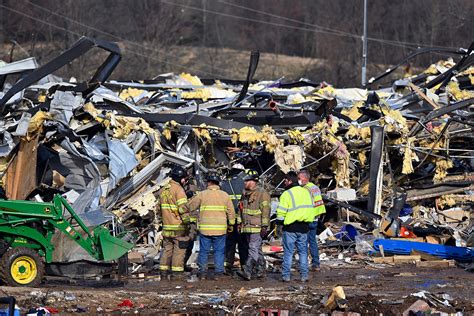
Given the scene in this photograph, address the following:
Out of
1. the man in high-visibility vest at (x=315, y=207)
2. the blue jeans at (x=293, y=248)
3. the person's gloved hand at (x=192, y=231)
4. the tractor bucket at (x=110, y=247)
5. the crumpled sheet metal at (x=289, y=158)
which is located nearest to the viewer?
the tractor bucket at (x=110, y=247)

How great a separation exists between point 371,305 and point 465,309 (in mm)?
1180

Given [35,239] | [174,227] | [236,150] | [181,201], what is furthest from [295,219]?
[236,150]

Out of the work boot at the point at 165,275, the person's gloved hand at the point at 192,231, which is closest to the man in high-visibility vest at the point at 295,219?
the person's gloved hand at the point at 192,231

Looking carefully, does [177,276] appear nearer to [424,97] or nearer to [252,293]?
[252,293]

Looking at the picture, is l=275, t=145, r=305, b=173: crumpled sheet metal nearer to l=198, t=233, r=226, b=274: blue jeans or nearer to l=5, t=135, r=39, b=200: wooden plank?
l=198, t=233, r=226, b=274: blue jeans

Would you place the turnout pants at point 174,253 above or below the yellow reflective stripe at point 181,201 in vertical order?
below

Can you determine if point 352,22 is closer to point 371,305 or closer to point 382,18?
point 382,18

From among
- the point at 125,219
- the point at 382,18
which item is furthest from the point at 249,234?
the point at 382,18

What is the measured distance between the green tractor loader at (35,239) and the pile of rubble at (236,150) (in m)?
1.71

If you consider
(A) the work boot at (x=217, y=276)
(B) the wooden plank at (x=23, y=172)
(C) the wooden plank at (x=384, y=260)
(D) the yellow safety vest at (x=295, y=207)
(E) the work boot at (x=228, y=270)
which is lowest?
(A) the work boot at (x=217, y=276)

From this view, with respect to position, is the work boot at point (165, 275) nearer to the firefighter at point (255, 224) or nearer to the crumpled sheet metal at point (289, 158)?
the firefighter at point (255, 224)

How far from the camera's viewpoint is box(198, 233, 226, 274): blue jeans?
1449 centimetres

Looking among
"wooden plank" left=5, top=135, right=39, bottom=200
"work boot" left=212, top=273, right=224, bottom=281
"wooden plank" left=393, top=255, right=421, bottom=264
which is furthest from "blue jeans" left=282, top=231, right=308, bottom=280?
"wooden plank" left=5, top=135, right=39, bottom=200

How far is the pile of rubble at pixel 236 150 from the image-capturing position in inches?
656
